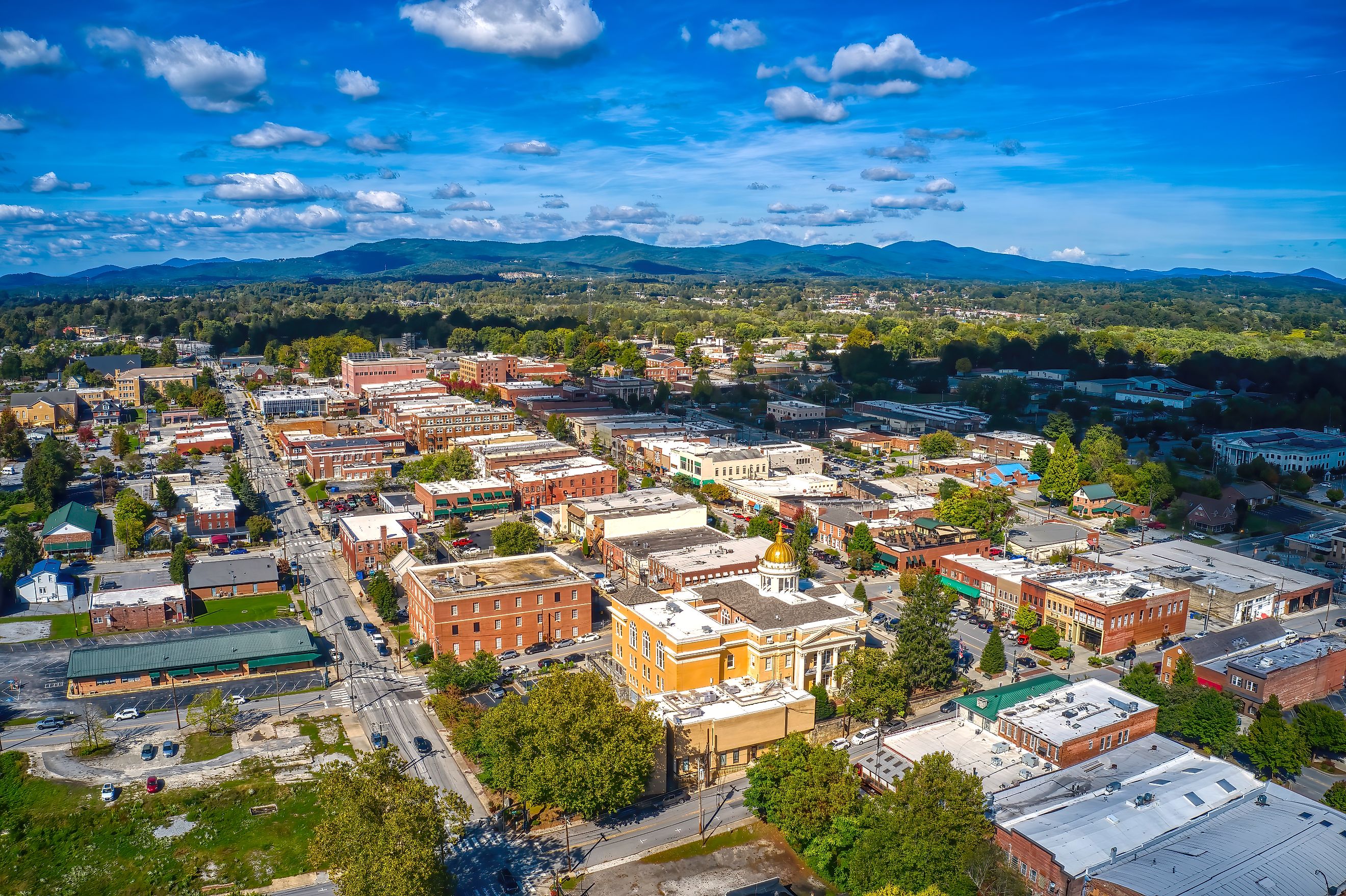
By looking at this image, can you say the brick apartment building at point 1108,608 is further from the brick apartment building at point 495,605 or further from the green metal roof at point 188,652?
the green metal roof at point 188,652

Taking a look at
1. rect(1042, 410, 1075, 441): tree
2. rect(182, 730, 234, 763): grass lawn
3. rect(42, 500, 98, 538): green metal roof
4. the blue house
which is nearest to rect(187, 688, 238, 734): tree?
rect(182, 730, 234, 763): grass lawn

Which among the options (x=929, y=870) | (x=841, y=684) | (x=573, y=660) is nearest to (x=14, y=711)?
(x=573, y=660)

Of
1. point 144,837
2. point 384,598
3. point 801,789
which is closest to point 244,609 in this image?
point 384,598

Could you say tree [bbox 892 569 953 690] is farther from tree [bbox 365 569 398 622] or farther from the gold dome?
tree [bbox 365 569 398 622]

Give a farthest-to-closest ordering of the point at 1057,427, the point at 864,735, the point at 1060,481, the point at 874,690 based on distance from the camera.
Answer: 1. the point at 1057,427
2. the point at 1060,481
3. the point at 864,735
4. the point at 874,690

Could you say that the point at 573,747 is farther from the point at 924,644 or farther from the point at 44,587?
the point at 44,587
